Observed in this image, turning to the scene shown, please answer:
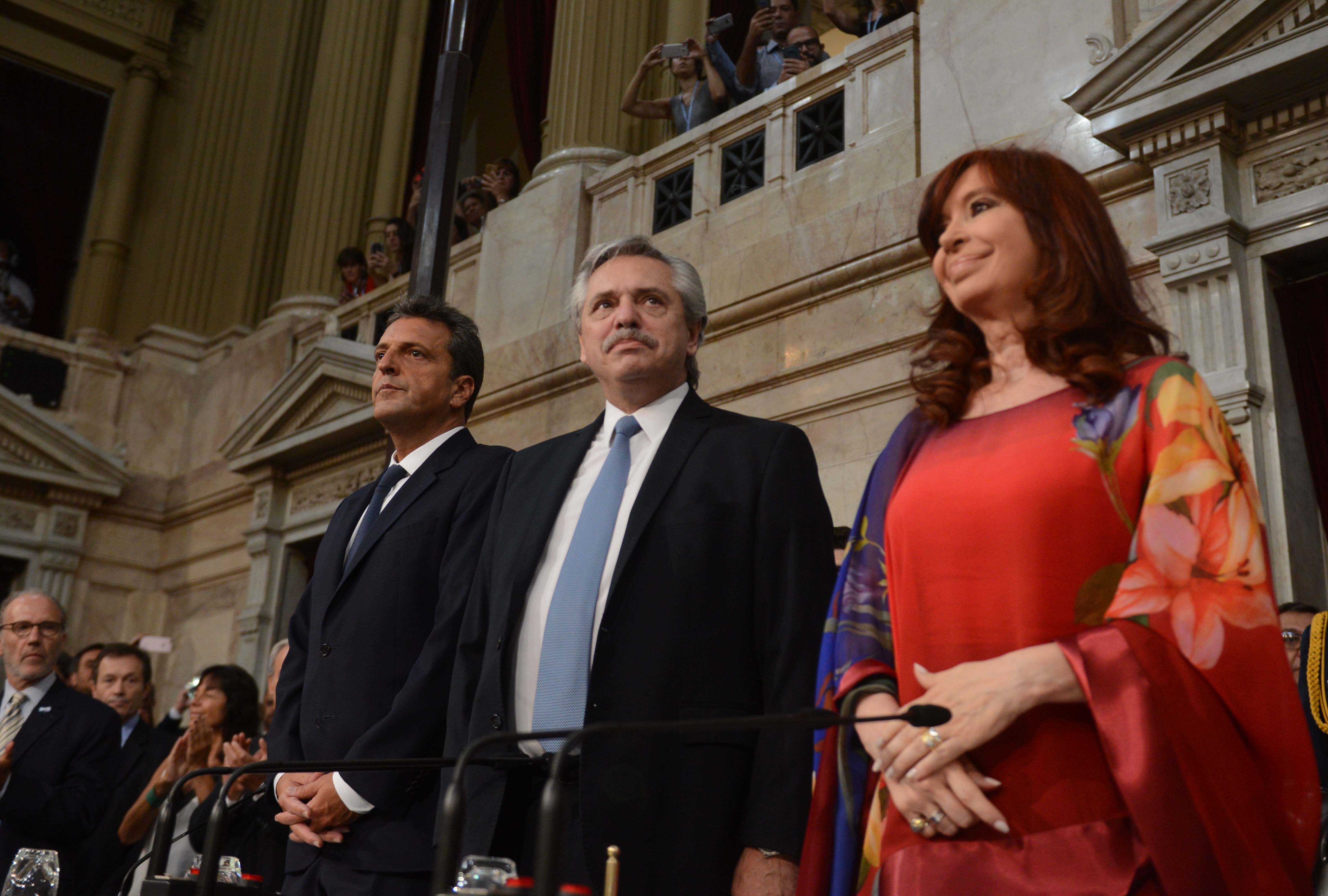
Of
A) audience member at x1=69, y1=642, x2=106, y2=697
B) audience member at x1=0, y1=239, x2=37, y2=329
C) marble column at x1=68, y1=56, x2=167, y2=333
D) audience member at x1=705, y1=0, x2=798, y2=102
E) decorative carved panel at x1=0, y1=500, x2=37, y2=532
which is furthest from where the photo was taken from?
marble column at x1=68, y1=56, x2=167, y2=333

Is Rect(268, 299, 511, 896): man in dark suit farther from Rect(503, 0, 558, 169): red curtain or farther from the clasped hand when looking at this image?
Rect(503, 0, 558, 169): red curtain

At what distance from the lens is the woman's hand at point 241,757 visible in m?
4.23

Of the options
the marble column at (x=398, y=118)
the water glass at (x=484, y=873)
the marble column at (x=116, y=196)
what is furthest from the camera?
the marble column at (x=116, y=196)

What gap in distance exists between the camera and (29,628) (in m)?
4.55

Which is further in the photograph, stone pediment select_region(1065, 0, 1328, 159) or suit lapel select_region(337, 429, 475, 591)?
stone pediment select_region(1065, 0, 1328, 159)

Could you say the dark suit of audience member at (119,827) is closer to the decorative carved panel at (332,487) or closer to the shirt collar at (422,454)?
the shirt collar at (422,454)

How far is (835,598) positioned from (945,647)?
9.5 inches

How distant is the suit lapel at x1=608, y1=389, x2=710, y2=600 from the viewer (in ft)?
7.07

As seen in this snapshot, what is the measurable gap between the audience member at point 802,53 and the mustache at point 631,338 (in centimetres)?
515

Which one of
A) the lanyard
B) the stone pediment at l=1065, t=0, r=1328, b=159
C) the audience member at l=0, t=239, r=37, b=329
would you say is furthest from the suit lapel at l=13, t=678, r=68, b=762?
the audience member at l=0, t=239, r=37, b=329

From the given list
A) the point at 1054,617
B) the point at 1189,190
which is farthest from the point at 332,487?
the point at 1054,617

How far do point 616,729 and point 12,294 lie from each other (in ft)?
43.7

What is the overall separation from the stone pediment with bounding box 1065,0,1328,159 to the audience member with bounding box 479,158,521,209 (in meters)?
4.67

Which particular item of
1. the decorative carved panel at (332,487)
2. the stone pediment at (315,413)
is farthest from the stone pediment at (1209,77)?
the decorative carved panel at (332,487)
